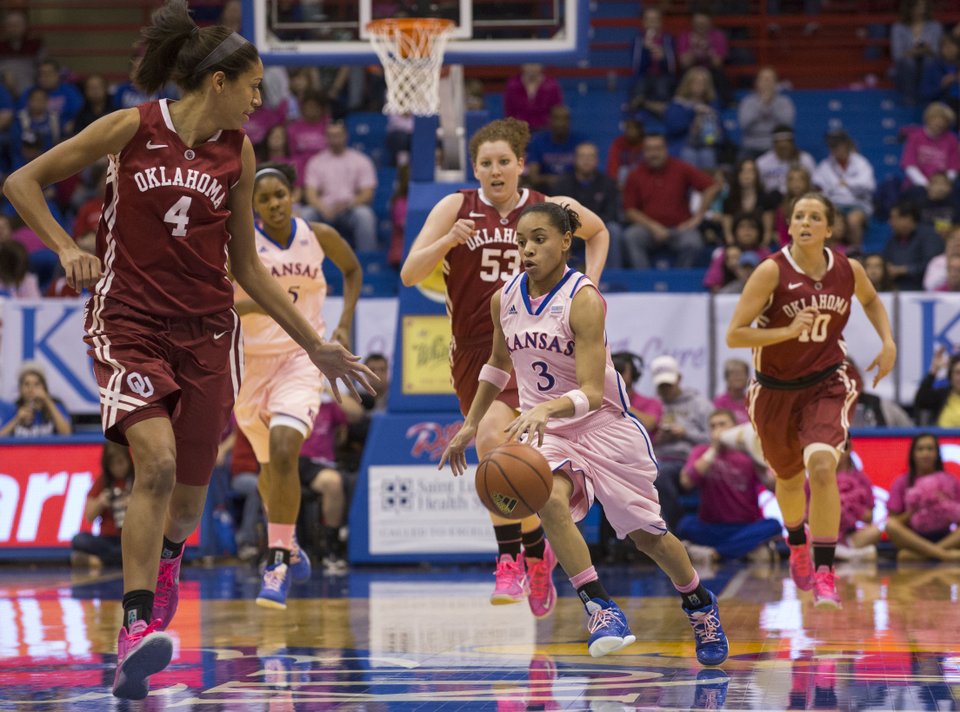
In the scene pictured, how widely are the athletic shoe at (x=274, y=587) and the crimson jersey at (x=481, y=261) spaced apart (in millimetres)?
1523

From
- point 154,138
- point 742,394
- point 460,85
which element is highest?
point 460,85

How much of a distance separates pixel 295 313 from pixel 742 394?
6900 mm

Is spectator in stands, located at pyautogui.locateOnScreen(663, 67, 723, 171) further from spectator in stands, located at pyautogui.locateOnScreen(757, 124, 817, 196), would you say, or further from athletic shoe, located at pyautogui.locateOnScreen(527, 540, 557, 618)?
athletic shoe, located at pyautogui.locateOnScreen(527, 540, 557, 618)

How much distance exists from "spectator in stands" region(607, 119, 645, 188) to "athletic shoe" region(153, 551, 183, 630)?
10438 millimetres

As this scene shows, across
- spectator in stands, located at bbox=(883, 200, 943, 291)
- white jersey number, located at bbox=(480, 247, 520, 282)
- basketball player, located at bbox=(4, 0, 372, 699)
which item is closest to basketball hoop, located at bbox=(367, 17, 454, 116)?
white jersey number, located at bbox=(480, 247, 520, 282)

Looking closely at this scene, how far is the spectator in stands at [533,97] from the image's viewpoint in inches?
638

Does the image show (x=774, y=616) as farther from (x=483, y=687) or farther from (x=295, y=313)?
(x=295, y=313)

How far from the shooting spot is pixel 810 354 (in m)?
7.71

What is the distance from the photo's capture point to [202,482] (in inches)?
214

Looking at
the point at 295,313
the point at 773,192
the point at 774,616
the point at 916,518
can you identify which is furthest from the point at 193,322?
the point at 773,192

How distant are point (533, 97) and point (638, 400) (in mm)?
5842

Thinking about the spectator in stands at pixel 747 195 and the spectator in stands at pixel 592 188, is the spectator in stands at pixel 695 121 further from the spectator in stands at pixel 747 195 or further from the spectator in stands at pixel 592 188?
the spectator in stands at pixel 592 188

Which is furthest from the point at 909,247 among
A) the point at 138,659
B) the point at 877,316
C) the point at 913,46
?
the point at 138,659

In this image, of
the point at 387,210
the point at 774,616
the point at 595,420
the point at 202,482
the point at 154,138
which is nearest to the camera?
the point at 154,138
